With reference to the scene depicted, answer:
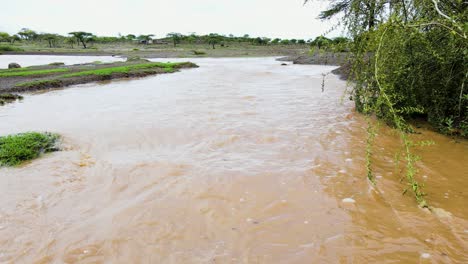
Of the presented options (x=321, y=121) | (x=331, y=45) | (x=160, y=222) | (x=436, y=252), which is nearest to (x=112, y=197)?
(x=160, y=222)

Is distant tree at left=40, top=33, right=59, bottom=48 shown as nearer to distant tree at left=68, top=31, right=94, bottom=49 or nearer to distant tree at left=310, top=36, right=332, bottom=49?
distant tree at left=68, top=31, right=94, bottom=49

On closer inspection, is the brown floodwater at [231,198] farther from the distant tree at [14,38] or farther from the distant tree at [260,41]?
the distant tree at [14,38]

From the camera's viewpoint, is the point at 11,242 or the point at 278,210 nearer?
the point at 11,242

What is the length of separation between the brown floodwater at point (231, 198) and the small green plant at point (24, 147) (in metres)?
0.30

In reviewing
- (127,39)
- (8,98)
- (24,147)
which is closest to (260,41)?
(127,39)

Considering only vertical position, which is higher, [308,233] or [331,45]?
[331,45]

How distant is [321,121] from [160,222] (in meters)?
5.05

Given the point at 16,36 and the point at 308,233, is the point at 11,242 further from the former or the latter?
the point at 16,36

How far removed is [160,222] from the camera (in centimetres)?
337

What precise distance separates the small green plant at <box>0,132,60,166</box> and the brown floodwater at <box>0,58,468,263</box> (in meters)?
0.30

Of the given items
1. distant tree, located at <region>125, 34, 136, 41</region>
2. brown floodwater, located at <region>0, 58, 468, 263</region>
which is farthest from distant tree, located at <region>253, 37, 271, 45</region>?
brown floodwater, located at <region>0, 58, 468, 263</region>

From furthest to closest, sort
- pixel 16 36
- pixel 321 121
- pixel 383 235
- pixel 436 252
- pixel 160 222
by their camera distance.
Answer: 1. pixel 16 36
2. pixel 321 121
3. pixel 160 222
4. pixel 383 235
5. pixel 436 252

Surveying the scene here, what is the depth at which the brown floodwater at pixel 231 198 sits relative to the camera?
287 cm

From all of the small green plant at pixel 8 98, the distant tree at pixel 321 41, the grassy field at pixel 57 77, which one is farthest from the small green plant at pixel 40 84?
the distant tree at pixel 321 41
